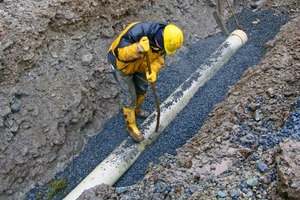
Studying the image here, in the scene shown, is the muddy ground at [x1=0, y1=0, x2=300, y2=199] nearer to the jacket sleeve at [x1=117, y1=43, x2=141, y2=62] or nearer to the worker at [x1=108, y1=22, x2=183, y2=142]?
the worker at [x1=108, y1=22, x2=183, y2=142]

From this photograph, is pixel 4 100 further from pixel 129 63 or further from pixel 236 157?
pixel 236 157

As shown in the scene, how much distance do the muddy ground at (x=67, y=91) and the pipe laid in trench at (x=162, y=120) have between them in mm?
605

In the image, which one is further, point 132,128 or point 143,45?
point 132,128

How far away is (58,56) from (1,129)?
1379 millimetres

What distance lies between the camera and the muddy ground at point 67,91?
15.3ft

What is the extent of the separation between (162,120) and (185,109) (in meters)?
0.58

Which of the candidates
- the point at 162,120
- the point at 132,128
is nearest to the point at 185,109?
the point at 162,120


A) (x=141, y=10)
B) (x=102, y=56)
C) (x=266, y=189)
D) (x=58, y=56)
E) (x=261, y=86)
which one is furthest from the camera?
(x=141, y=10)

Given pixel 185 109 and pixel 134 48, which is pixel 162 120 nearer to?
pixel 185 109

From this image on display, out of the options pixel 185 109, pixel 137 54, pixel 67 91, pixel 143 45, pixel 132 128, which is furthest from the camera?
pixel 185 109

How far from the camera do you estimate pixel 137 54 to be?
4.30m

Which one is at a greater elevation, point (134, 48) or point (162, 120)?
point (134, 48)

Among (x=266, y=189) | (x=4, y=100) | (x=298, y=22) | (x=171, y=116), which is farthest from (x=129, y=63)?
(x=298, y=22)

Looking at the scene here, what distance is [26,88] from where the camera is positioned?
508 centimetres
